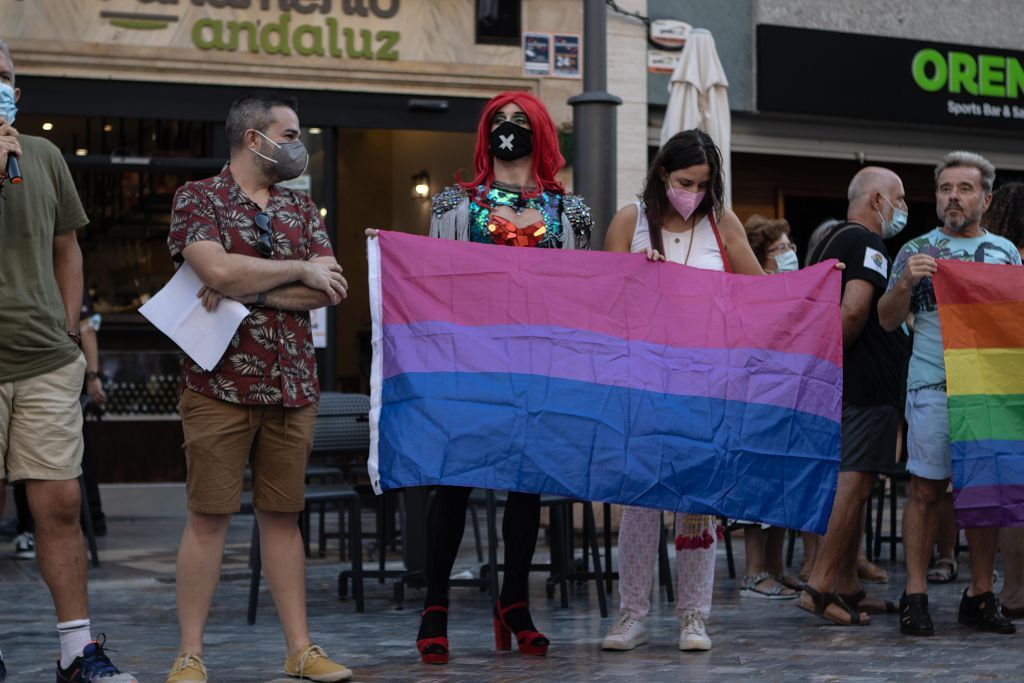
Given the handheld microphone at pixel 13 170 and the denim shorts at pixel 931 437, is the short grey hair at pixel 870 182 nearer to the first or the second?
the denim shorts at pixel 931 437

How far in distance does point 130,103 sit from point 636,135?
4.35 metres

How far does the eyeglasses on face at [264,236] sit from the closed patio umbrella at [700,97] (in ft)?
20.8

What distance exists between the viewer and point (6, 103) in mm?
5500

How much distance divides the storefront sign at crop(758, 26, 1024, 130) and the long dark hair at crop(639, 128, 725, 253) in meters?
8.72

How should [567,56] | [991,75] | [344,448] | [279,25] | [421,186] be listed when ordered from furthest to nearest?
[991,75] → [421,186] → [567,56] → [279,25] → [344,448]

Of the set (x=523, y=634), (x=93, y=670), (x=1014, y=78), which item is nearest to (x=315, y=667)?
(x=93, y=670)

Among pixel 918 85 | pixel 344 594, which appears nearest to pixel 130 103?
pixel 344 594

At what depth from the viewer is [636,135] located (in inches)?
565

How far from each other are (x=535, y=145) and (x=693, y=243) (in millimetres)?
818

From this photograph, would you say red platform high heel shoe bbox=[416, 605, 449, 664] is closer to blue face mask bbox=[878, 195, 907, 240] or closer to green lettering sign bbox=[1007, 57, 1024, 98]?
blue face mask bbox=[878, 195, 907, 240]

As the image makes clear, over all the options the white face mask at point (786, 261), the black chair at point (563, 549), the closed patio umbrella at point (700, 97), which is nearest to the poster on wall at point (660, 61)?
the closed patio umbrella at point (700, 97)

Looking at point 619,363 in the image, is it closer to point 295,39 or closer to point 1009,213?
point 1009,213

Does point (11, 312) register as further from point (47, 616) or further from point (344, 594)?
point (344, 594)

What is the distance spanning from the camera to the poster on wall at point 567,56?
14.1 meters
